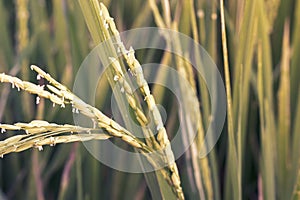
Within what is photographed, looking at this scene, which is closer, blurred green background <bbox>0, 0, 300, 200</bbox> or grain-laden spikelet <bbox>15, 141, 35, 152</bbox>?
grain-laden spikelet <bbox>15, 141, 35, 152</bbox>

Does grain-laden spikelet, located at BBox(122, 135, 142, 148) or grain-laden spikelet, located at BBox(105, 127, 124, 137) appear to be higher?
grain-laden spikelet, located at BBox(105, 127, 124, 137)

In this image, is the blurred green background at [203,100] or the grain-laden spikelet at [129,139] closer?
the grain-laden spikelet at [129,139]

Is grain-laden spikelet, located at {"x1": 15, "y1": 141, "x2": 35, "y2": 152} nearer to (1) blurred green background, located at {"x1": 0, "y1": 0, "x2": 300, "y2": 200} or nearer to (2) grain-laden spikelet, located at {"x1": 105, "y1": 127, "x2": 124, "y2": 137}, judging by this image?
(2) grain-laden spikelet, located at {"x1": 105, "y1": 127, "x2": 124, "y2": 137}

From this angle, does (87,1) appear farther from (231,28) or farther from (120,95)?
(231,28)

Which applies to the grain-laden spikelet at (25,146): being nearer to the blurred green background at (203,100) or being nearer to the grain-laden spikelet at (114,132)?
the grain-laden spikelet at (114,132)

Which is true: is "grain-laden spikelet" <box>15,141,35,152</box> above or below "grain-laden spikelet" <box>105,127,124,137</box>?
above

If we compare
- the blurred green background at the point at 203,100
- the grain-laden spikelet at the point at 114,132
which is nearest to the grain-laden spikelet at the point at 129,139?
the grain-laden spikelet at the point at 114,132

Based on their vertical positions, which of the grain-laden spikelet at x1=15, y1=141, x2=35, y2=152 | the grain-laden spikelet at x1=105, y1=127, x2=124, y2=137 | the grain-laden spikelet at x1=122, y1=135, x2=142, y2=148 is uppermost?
the grain-laden spikelet at x1=15, y1=141, x2=35, y2=152

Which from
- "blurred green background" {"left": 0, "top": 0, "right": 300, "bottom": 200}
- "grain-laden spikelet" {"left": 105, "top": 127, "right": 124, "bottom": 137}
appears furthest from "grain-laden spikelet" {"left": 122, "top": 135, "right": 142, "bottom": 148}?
"blurred green background" {"left": 0, "top": 0, "right": 300, "bottom": 200}

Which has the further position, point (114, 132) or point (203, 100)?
point (203, 100)

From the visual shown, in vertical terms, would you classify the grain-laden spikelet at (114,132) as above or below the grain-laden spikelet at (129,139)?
above

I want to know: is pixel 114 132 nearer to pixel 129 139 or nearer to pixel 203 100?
pixel 129 139

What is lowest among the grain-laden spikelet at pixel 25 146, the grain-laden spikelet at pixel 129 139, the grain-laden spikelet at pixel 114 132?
the grain-laden spikelet at pixel 129 139

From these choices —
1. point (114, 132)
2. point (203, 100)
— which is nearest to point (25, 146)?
point (114, 132)
